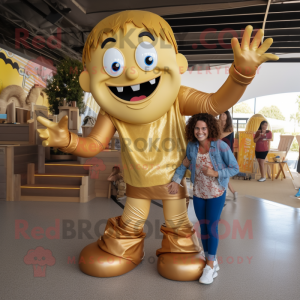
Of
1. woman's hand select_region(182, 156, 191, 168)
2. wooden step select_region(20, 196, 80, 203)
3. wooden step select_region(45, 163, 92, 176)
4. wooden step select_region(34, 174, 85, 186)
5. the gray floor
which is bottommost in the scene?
the gray floor

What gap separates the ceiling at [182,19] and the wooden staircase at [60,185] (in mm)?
2899

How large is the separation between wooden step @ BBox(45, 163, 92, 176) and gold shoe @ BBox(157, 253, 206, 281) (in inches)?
114

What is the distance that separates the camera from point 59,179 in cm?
453

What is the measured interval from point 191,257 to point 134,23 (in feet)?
5.21

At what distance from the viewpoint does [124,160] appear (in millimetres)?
2123

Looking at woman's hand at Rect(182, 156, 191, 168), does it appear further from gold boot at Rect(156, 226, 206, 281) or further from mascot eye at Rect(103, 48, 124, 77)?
mascot eye at Rect(103, 48, 124, 77)

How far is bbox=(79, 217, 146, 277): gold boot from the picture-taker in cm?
203

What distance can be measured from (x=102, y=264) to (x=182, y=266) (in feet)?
1.78

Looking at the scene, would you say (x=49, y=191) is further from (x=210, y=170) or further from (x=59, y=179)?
(x=210, y=170)

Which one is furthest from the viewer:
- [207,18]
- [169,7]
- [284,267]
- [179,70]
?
[207,18]

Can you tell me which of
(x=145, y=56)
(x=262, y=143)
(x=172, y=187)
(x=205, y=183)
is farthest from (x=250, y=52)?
(x=262, y=143)

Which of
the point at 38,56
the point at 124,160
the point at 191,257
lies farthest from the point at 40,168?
the point at 38,56

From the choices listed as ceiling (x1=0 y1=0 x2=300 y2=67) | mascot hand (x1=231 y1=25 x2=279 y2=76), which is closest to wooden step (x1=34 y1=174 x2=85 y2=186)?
ceiling (x1=0 y1=0 x2=300 y2=67)

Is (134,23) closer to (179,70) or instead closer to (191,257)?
(179,70)
